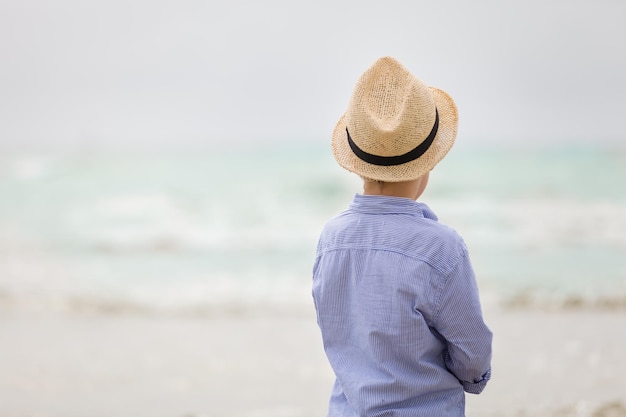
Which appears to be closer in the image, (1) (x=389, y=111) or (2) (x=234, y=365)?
(1) (x=389, y=111)

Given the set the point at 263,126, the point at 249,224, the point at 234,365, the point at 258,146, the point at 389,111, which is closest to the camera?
the point at 389,111

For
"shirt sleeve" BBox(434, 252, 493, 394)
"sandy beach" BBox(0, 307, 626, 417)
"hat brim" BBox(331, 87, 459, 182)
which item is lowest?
"sandy beach" BBox(0, 307, 626, 417)

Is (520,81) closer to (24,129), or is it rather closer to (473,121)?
(473,121)

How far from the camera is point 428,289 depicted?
151 cm

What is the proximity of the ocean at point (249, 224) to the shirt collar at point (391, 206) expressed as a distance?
4856mm

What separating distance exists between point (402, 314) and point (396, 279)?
69 mm

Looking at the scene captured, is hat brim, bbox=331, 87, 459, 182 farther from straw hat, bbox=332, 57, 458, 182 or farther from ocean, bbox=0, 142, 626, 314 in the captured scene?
ocean, bbox=0, 142, 626, 314

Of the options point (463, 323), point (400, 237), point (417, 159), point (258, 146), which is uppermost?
point (417, 159)

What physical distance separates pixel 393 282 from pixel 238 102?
26.7m

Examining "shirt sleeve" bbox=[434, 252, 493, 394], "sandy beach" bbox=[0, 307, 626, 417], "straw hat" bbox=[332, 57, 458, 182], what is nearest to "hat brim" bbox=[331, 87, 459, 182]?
"straw hat" bbox=[332, 57, 458, 182]

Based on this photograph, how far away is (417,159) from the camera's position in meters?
1.60

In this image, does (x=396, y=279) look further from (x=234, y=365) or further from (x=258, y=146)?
(x=258, y=146)

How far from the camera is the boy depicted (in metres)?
1.53

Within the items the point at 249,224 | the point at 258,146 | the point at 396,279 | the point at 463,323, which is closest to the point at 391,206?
the point at 396,279
